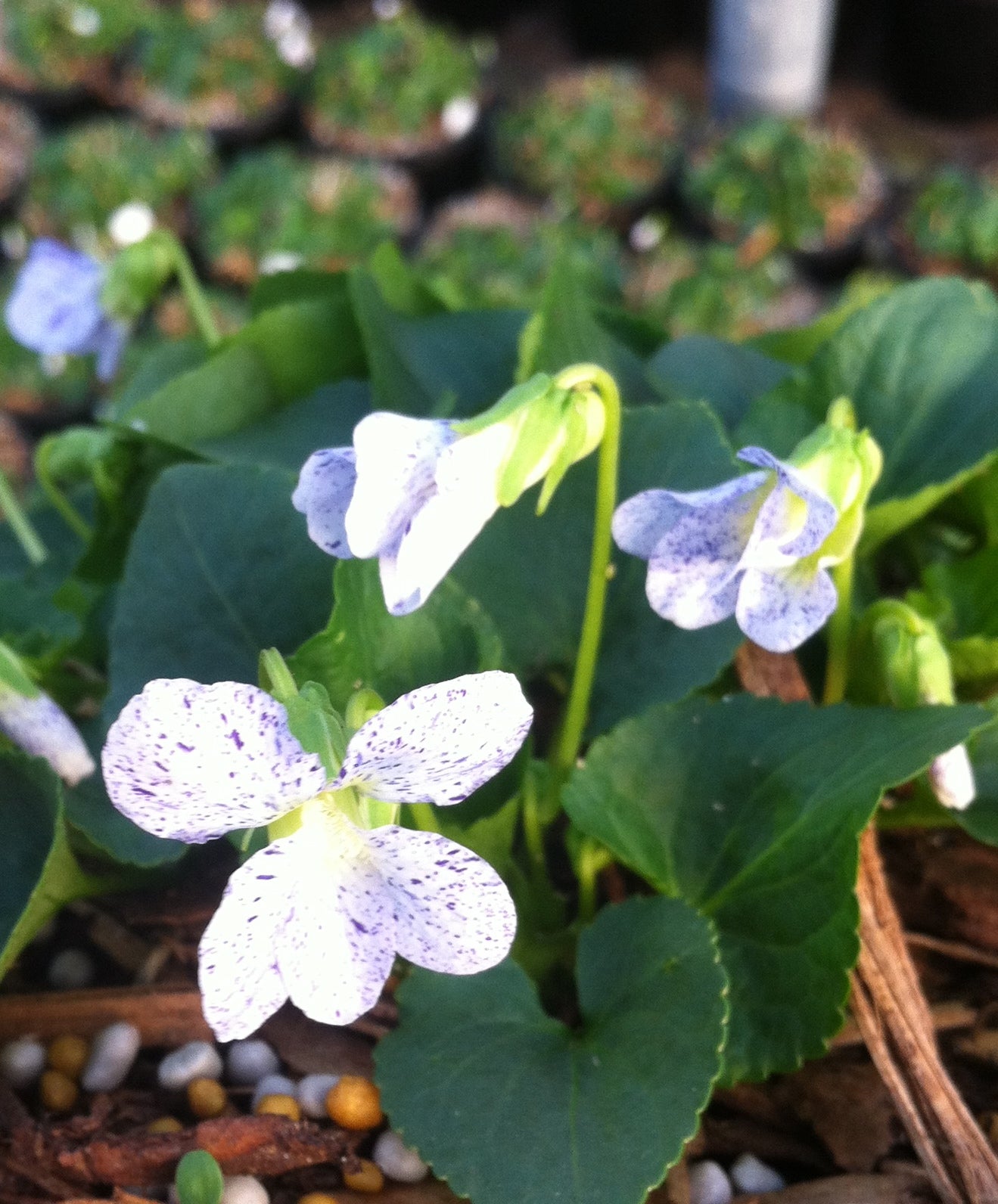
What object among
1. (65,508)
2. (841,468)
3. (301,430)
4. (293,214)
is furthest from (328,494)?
(293,214)

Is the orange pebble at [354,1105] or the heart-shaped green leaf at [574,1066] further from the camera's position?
the orange pebble at [354,1105]

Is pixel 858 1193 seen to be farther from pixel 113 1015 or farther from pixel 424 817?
pixel 113 1015

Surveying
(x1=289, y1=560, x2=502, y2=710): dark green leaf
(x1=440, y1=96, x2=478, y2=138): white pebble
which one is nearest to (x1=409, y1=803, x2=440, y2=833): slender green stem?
(x1=289, y1=560, x2=502, y2=710): dark green leaf

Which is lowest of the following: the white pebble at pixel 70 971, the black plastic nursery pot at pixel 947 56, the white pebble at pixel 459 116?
the black plastic nursery pot at pixel 947 56

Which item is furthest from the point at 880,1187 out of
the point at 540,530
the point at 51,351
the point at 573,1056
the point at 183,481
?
the point at 51,351

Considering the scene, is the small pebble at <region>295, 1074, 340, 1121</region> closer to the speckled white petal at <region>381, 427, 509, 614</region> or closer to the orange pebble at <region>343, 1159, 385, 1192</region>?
the orange pebble at <region>343, 1159, 385, 1192</region>

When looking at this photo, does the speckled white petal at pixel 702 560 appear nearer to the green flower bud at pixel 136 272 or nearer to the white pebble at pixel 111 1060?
the white pebble at pixel 111 1060

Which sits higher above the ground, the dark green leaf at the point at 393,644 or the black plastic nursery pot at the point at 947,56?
the dark green leaf at the point at 393,644

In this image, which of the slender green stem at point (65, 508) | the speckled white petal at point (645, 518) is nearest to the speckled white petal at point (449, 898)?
the speckled white petal at point (645, 518)
